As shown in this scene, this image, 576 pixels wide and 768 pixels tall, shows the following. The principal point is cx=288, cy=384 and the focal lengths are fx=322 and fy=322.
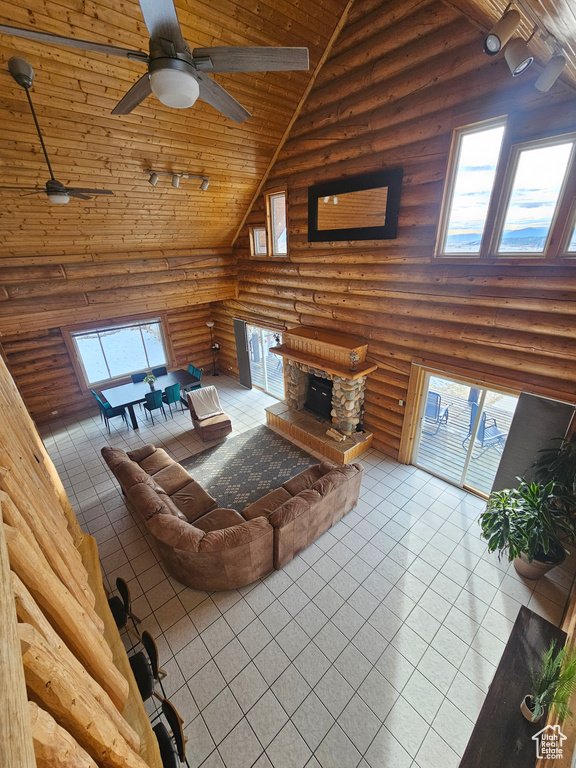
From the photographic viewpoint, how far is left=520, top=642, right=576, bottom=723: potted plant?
2311 millimetres

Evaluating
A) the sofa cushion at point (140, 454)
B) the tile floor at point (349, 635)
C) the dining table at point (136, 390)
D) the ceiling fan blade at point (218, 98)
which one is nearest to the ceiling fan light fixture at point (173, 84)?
the ceiling fan blade at point (218, 98)

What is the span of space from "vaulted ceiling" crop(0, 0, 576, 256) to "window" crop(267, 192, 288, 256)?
49 centimetres

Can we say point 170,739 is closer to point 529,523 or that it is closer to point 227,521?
point 227,521

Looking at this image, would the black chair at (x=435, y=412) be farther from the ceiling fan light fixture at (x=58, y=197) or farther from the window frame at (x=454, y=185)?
the ceiling fan light fixture at (x=58, y=197)

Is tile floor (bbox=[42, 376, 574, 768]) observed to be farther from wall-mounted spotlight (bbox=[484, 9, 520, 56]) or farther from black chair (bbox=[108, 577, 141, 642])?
wall-mounted spotlight (bbox=[484, 9, 520, 56])

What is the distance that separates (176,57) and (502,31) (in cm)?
186

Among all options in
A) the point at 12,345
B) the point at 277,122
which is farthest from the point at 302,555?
the point at 12,345

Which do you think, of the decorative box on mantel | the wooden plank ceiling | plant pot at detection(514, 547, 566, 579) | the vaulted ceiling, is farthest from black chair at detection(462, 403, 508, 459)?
the wooden plank ceiling

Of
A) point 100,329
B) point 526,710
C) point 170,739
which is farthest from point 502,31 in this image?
point 100,329

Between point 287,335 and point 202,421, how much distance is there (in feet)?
8.54

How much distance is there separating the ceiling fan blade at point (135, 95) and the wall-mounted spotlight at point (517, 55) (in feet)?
7.93

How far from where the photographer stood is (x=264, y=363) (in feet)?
29.2

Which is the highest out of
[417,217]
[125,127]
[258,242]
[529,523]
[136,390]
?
[125,127]

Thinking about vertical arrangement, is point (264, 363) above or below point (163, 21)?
below
